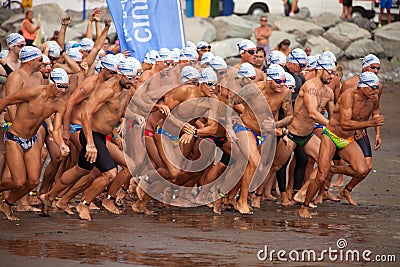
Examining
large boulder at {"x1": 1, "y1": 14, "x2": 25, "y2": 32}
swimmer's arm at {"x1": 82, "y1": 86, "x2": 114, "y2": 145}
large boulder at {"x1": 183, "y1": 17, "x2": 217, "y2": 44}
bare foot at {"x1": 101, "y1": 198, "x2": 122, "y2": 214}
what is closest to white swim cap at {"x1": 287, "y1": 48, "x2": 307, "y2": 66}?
bare foot at {"x1": 101, "y1": 198, "x2": 122, "y2": 214}

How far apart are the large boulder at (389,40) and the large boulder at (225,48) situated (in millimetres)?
4248

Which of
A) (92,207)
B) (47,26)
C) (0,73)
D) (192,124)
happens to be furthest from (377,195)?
(47,26)

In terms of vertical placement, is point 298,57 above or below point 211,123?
above

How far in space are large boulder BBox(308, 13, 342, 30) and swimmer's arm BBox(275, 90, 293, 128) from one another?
1787cm

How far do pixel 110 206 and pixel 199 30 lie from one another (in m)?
17.0

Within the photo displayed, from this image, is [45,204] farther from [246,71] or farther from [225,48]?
[225,48]

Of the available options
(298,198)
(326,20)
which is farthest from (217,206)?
(326,20)

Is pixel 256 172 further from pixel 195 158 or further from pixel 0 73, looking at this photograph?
pixel 0 73

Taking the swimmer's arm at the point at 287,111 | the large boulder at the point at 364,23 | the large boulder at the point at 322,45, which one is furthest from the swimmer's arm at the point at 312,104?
the large boulder at the point at 364,23

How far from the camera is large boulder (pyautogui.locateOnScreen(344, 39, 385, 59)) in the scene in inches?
1161

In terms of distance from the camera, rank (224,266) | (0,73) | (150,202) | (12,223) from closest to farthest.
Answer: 1. (224,266)
2. (12,223)
3. (0,73)
4. (150,202)

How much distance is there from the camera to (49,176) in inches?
515

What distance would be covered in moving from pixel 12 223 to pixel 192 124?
274cm

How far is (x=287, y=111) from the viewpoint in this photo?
13.4 metres
